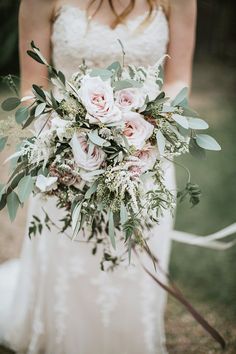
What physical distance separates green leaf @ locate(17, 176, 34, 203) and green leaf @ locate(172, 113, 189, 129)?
0.46 meters

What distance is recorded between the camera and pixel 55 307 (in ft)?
7.96

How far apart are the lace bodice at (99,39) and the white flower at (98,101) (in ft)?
1.76

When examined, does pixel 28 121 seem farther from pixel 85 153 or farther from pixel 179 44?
pixel 179 44

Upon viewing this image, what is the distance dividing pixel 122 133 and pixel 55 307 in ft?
3.80

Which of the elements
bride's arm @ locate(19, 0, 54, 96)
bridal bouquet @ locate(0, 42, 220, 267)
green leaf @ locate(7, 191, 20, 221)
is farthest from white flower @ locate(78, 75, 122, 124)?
bride's arm @ locate(19, 0, 54, 96)

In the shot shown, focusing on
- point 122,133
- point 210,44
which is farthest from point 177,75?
point 210,44

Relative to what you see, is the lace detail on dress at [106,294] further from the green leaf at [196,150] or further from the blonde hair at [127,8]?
the blonde hair at [127,8]

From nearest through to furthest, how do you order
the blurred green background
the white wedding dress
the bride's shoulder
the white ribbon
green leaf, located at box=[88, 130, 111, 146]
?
1. green leaf, located at box=[88, 130, 111, 146]
2. the bride's shoulder
3. the white wedding dress
4. the white ribbon
5. the blurred green background

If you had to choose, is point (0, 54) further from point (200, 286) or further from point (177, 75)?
point (177, 75)

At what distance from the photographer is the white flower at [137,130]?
1552mm

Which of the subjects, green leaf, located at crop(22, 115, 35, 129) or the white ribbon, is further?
the white ribbon

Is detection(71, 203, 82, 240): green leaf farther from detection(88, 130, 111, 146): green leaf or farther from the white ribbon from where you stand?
the white ribbon

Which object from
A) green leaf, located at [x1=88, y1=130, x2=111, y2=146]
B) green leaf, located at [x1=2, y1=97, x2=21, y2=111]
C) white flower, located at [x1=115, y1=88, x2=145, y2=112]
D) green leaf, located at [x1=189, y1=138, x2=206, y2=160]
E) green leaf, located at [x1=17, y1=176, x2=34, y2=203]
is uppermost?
white flower, located at [x1=115, y1=88, x2=145, y2=112]

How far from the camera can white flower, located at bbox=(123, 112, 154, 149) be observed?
1.55 m
